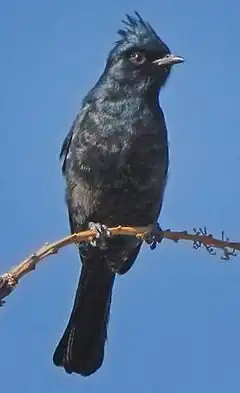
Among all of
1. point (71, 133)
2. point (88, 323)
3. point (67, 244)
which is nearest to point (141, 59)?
point (71, 133)

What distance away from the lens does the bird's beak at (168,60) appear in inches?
238

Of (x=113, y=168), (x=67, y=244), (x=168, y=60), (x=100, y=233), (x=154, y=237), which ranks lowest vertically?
(x=67, y=244)

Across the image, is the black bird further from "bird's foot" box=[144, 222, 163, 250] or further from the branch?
the branch

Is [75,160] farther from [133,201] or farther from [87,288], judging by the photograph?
[87,288]

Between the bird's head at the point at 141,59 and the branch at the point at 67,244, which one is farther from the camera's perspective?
the bird's head at the point at 141,59

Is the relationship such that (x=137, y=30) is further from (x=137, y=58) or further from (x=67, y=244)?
(x=67, y=244)

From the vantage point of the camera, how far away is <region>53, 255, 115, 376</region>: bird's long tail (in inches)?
229

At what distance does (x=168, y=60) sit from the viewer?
6102mm

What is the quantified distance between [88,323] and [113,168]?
53.7 inches

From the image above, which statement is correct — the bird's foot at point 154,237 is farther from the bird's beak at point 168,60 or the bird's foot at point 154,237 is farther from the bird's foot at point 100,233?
the bird's beak at point 168,60

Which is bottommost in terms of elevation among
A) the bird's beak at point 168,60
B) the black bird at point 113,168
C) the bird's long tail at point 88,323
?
the bird's long tail at point 88,323

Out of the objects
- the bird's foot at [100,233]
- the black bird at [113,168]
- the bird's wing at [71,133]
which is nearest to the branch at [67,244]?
the bird's foot at [100,233]

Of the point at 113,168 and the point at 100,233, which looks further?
the point at 113,168

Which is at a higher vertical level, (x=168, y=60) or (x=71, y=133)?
(x=168, y=60)
